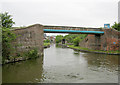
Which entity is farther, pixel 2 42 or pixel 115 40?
pixel 115 40

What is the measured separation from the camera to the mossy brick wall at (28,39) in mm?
16500

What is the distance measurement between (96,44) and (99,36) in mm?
2358

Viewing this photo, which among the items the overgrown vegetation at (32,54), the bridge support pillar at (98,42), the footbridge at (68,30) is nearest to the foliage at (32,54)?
the overgrown vegetation at (32,54)

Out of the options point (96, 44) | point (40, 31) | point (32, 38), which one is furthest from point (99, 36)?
point (32, 38)

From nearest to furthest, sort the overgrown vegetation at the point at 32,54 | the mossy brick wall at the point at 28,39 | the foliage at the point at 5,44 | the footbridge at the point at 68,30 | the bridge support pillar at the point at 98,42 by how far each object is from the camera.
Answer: the foliage at the point at 5,44 → the mossy brick wall at the point at 28,39 → the overgrown vegetation at the point at 32,54 → the footbridge at the point at 68,30 → the bridge support pillar at the point at 98,42

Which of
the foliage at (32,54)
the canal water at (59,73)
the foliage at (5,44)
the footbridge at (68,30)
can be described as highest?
the footbridge at (68,30)

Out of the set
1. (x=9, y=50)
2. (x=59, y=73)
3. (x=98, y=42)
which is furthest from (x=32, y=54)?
(x=98, y=42)

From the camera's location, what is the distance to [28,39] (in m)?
18.1

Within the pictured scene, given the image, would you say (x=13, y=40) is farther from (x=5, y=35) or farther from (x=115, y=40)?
(x=115, y=40)

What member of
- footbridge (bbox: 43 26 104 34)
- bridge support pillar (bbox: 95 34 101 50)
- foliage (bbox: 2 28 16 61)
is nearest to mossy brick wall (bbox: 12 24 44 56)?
foliage (bbox: 2 28 16 61)

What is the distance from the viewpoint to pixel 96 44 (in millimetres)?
29281

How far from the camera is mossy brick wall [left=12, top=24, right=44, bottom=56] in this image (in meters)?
16.5

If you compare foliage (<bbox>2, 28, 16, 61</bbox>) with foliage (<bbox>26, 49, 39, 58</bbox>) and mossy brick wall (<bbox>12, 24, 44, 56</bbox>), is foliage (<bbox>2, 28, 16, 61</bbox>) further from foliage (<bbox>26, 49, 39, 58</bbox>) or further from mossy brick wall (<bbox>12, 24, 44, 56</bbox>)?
foliage (<bbox>26, 49, 39, 58</bbox>)

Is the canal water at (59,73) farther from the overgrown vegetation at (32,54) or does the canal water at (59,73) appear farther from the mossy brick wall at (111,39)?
the mossy brick wall at (111,39)
